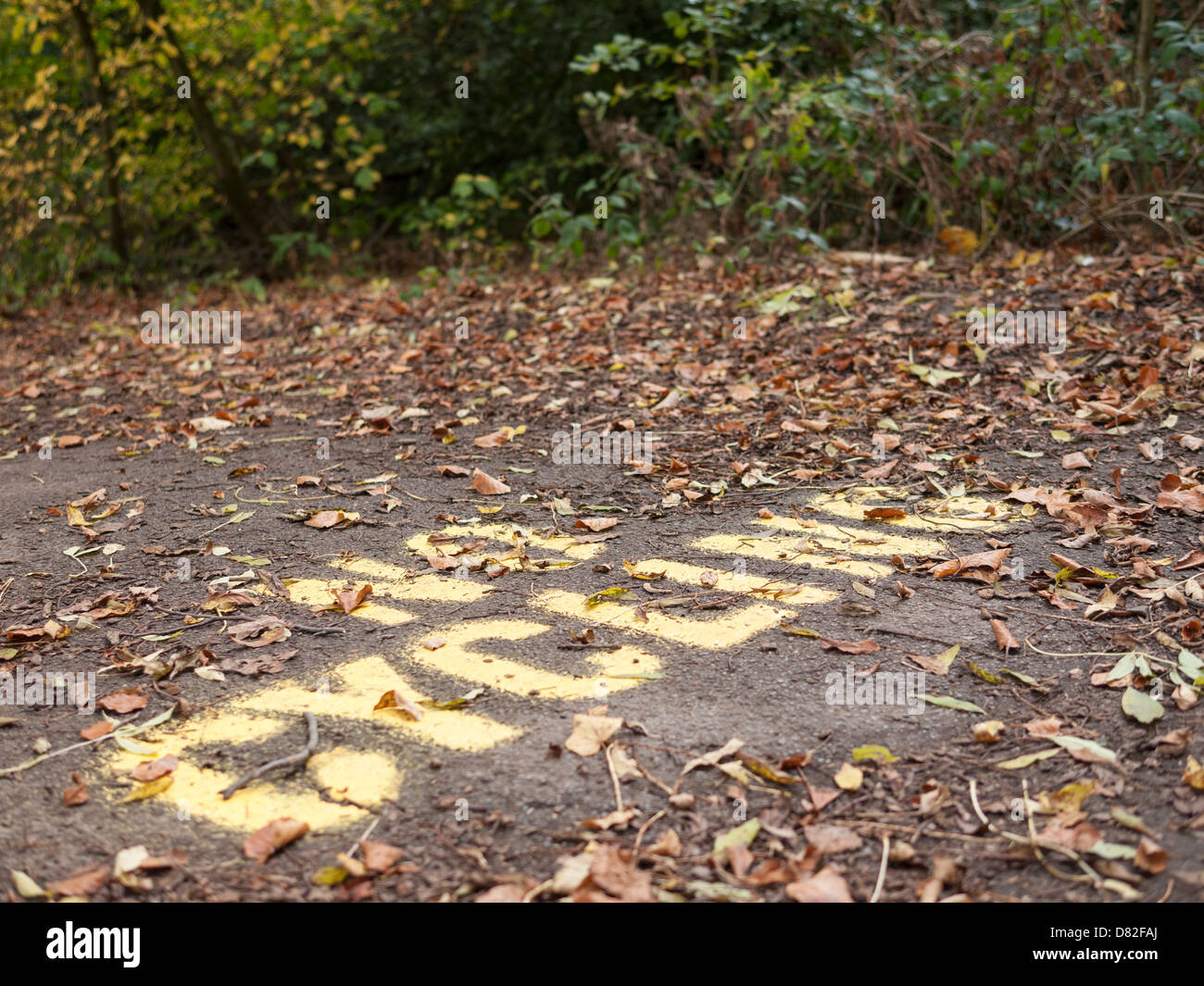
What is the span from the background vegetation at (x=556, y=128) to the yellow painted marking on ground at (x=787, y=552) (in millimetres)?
3656

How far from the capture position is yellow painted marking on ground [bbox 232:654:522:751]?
7.34ft

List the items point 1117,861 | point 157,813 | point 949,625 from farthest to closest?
point 949,625 → point 157,813 → point 1117,861

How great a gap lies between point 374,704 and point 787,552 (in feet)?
4.62

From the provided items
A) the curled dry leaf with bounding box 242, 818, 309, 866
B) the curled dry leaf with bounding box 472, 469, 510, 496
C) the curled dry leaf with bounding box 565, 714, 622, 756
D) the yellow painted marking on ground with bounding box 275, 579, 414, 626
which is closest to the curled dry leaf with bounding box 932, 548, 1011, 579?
the curled dry leaf with bounding box 565, 714, 622, 756

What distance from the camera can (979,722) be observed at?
2.23 m

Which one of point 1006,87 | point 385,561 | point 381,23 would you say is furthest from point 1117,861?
point 381,23

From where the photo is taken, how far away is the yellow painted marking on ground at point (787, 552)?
9.87 ft

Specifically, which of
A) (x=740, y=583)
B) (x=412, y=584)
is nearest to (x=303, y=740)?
(x=412, y=584)

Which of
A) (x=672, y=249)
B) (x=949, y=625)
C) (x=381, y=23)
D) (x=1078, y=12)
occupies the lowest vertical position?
(x=949, y=625)

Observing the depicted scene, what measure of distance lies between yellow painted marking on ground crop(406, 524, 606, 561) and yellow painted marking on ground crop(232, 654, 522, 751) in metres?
0.81

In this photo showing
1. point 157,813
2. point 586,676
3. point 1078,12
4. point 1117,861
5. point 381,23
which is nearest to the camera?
point 1117,861

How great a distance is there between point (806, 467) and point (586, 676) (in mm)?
1796

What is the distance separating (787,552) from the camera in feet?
10.4

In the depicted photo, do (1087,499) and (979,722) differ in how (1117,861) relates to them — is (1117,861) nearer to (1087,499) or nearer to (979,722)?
(979,722)
